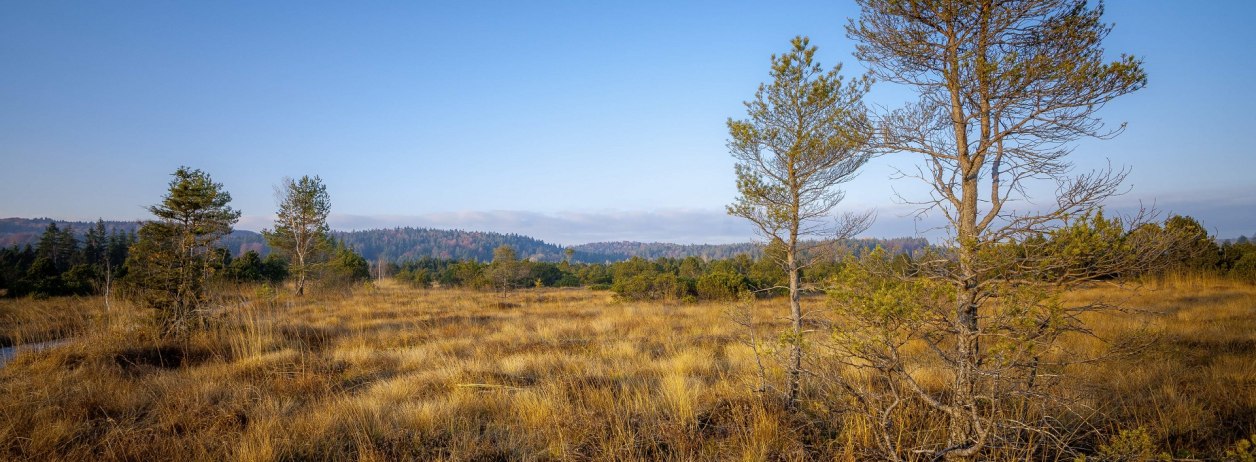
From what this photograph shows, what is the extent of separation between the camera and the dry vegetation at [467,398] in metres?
3.62

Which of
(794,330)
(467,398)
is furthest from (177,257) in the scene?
(794,330)

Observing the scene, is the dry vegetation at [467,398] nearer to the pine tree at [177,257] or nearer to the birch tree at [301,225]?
the pine tree at [177,257]

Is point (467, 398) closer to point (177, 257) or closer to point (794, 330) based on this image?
point (794, 330)

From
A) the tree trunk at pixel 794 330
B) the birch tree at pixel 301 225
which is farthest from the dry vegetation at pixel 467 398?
the birch tree at pixel 301 225

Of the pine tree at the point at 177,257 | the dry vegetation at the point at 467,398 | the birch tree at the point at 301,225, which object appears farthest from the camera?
the birch tree at the point at 301,225

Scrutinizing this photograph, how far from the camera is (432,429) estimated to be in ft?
13.5

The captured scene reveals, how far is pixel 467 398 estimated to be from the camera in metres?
5.07

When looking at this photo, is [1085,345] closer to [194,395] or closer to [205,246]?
[194,395]

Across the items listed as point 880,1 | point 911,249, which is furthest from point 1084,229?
point 880,1

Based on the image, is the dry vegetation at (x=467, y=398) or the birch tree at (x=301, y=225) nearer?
the dry vegetation at (x=467, y=398)

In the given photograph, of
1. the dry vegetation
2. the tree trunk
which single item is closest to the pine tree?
the dry vegetation

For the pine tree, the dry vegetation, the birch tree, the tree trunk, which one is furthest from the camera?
the birch tree

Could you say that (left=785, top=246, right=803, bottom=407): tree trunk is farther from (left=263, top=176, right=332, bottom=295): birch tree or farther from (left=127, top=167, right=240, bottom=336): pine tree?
(left=263, top=176, right=332, bottom=295): birch tree

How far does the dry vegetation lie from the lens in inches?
142
